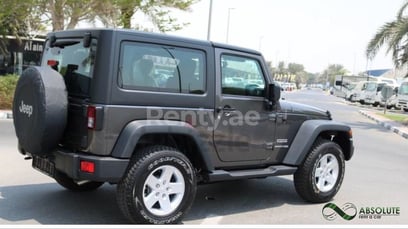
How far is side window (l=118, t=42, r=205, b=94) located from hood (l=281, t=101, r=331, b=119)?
1.30 m

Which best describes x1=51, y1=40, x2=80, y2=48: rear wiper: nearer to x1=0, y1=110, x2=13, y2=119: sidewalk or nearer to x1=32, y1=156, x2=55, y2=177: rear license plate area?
x1=32, y1=156, x2=55, y2=177: rear license plate area

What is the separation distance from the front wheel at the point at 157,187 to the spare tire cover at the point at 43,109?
0.79 m

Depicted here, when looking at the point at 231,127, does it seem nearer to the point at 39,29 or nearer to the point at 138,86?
the point at 138,86

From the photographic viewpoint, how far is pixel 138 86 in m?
4.71

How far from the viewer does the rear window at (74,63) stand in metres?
4.69

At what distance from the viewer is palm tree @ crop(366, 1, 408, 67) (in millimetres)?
20328

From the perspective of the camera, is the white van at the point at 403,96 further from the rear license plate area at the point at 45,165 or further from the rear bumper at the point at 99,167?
the rear bumper at the point at 99,167

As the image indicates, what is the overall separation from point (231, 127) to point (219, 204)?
1085 mm

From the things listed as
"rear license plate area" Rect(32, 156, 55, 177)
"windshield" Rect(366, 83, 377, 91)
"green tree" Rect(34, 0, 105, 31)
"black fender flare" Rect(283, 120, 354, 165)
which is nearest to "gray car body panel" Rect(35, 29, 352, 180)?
"black fender flare" Rect(283, 120, 354, 165)

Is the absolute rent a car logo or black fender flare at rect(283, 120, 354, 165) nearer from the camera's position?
the absolute rent a car logo

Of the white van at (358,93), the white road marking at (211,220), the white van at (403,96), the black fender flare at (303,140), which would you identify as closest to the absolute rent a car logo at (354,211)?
the black fender flare at (303,140)

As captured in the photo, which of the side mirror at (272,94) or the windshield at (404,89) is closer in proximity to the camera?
the side mirror at (272,94)

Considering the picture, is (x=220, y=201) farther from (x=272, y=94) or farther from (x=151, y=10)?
→ (x=151, y=10)

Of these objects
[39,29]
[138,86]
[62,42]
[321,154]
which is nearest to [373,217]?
[321,154]
